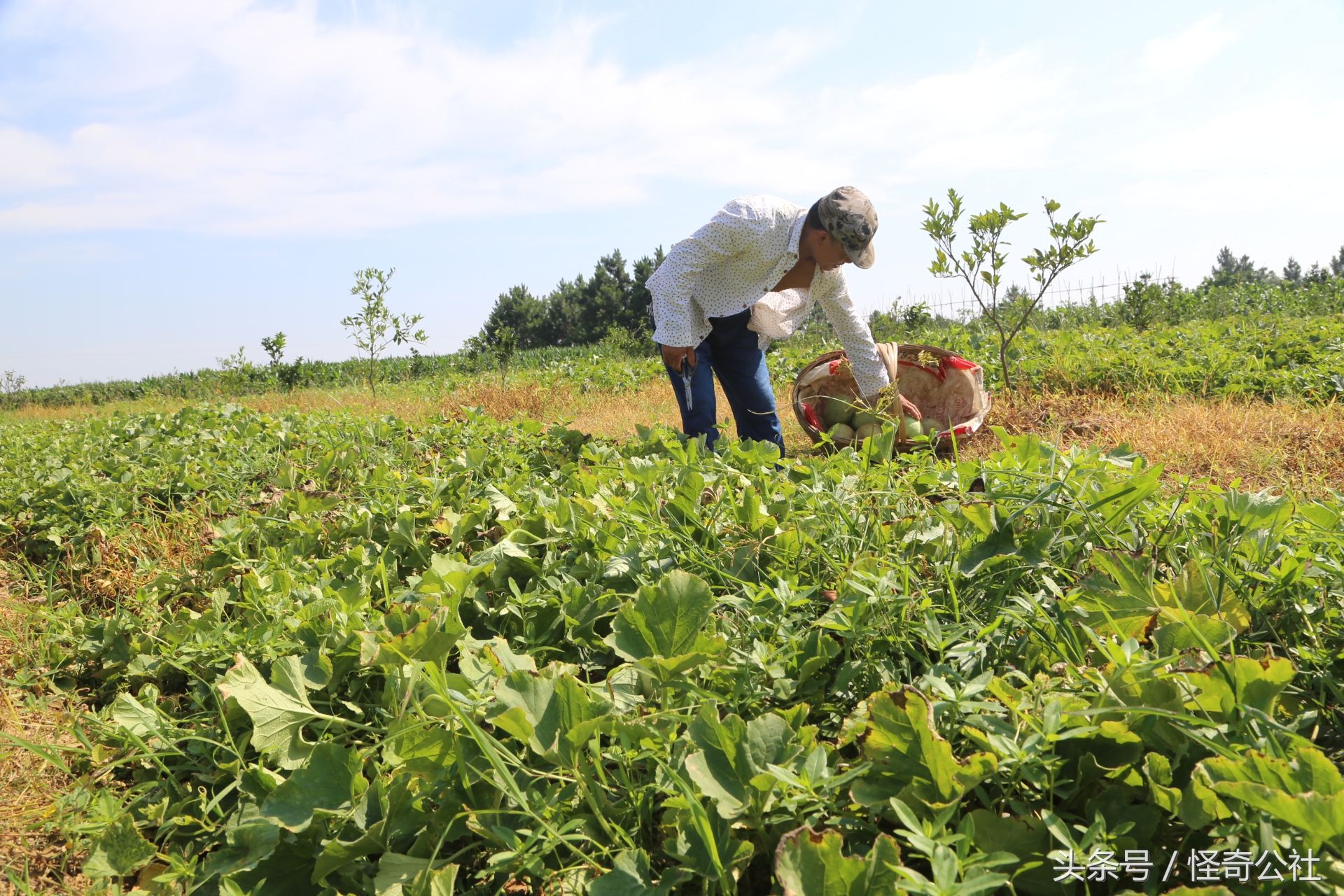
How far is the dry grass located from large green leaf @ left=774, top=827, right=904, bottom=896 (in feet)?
4.11

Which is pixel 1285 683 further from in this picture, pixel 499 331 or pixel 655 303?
pixel 499 331

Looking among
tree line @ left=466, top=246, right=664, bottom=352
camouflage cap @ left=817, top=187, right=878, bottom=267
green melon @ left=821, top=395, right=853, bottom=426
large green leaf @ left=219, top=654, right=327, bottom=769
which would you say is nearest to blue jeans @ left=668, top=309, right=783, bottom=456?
green melon @ left=821, top=395, right=853, bottom=426

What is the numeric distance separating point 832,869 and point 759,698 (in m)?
0.39

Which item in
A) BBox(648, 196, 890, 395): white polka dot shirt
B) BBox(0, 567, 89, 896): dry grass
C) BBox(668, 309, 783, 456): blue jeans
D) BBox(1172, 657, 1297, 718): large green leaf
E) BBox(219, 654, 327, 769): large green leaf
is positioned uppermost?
BBox(648, 196, 890, 395): white polka dot shirt

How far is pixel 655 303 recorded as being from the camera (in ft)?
13.4

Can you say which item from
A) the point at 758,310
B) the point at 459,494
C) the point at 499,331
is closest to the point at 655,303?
the point at 758,310

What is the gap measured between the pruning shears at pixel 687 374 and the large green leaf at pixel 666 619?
8.71 ft

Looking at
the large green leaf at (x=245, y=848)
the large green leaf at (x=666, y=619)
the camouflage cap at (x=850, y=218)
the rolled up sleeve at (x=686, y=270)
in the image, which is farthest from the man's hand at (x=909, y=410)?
the large green leaf at (x=245, y=848)

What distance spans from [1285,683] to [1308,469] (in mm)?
3248

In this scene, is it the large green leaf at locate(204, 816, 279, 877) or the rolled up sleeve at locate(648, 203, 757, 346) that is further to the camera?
the rolled up sleeve at locate(648, 203, 757, 346)

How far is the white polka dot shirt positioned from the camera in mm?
3867

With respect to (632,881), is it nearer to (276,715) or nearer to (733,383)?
(276,715)

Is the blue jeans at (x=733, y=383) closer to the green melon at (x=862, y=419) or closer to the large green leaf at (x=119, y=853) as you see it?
the green melon at (x=862, y=419)

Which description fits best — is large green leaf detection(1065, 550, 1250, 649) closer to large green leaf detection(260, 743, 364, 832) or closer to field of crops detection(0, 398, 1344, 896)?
field of crops detection(0, 398, 1344, 896)
